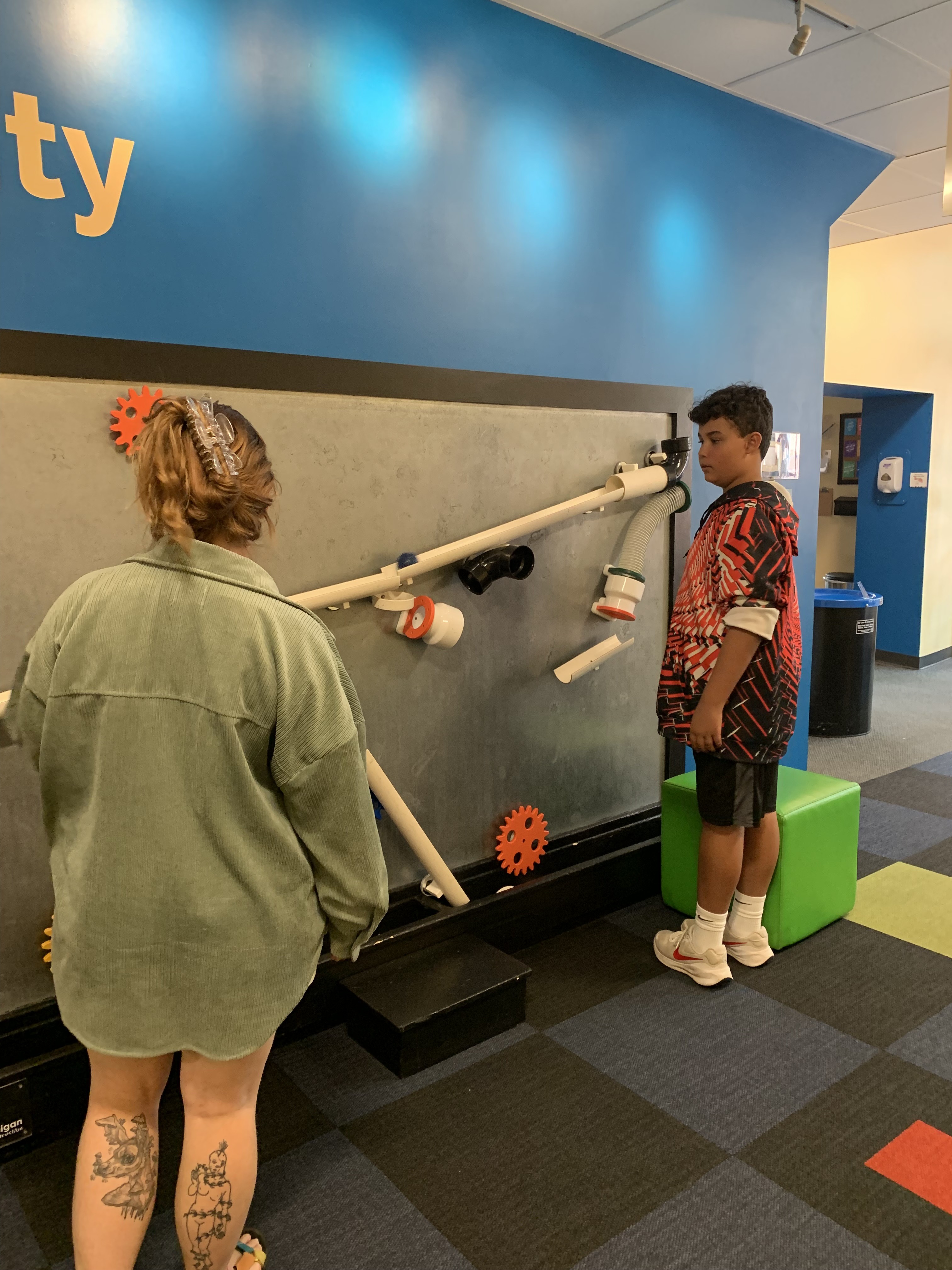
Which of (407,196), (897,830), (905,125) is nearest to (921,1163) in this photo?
(897,830)

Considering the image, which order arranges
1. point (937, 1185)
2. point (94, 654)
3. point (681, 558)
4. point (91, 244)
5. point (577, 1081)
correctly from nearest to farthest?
point (94, 654), point (937, 1185), point (91, 244), point (577, 1081), point (681, 558)

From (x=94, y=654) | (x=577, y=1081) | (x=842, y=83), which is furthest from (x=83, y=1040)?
(x=842, y=83)

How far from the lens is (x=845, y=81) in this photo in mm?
2973

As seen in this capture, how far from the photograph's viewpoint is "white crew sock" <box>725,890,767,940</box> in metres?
2.42

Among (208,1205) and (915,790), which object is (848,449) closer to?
(915,790)

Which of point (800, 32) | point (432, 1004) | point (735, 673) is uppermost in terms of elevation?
point (800, 32)

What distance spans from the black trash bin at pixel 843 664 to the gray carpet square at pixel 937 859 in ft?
4.80

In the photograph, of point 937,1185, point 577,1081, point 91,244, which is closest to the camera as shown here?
point 937,1185

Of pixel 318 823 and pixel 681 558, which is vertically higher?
pixel 681 558

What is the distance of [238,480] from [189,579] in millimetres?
145

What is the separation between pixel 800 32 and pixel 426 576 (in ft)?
6.09

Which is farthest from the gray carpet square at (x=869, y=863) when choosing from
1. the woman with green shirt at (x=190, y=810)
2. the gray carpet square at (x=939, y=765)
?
the woman with green shirt at (x=190, y=810)

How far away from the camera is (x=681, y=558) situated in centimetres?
290

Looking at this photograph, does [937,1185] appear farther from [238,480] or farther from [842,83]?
[842,83]
